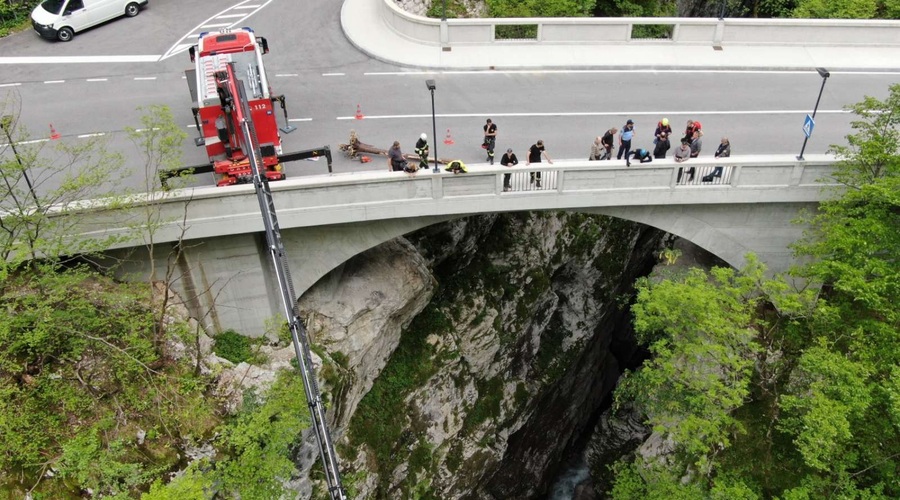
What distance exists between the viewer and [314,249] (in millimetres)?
22562

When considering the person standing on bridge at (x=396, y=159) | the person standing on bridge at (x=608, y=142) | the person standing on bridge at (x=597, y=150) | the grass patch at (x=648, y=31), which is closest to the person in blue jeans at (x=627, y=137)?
the person standing on bridge at (x=608, y=142)

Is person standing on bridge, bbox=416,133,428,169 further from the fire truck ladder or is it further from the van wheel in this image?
the van wheel

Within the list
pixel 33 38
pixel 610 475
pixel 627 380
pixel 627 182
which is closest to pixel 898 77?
pixel 627 182

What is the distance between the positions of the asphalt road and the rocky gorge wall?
5.14 meters

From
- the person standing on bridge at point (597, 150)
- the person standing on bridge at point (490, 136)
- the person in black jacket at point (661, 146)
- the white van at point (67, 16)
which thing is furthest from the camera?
the white van at point (67, 16)

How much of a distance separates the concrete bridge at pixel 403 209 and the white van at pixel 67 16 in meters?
15.1

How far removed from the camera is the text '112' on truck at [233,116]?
20.4 meters

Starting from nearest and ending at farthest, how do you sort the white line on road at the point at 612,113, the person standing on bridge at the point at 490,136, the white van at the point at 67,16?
the person standing on bridge at the point at 490,136 < the white line on road at the point at 612,113 < the white van at the point at 67,16

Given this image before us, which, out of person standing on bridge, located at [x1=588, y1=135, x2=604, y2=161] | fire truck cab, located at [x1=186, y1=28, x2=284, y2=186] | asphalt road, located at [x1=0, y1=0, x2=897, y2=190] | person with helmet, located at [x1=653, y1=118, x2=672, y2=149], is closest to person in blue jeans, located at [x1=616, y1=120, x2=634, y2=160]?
person standing on bridge, located at [x1=588, y1=135, x2=604, y2=161]

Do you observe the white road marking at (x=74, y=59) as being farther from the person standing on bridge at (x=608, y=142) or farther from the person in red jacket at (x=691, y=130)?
the person in red jacket at (x=691, y=130)

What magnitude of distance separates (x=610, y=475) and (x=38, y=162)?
27610mm

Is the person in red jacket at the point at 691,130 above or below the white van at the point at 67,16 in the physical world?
below

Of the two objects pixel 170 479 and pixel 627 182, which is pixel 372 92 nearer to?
pixel 627 182

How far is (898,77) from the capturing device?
1110 inches
